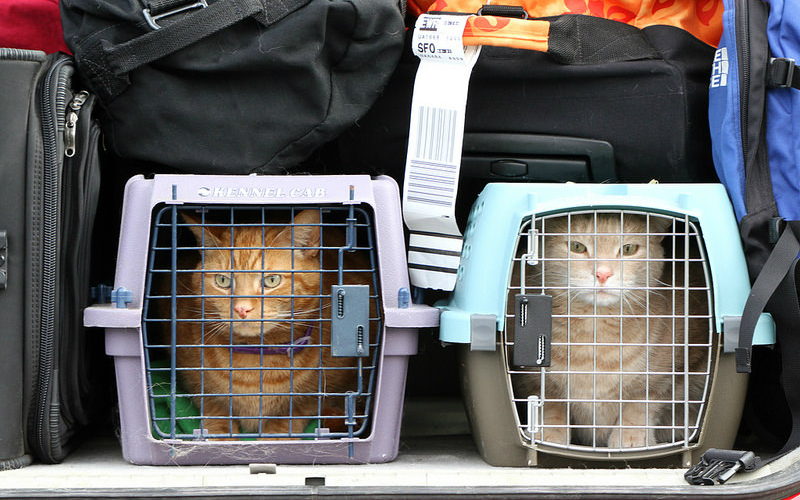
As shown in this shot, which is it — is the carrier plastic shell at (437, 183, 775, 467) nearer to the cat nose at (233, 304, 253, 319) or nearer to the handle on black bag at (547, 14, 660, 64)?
the handle on black bag at (547, 14, 660, 64)

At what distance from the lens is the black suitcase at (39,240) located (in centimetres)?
128

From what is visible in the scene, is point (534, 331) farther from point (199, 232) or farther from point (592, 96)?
point (199, 232)

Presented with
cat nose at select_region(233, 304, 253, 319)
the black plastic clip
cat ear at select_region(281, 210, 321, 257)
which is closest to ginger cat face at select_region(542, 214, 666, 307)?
the black plastic clip

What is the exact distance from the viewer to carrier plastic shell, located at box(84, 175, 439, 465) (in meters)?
1.31

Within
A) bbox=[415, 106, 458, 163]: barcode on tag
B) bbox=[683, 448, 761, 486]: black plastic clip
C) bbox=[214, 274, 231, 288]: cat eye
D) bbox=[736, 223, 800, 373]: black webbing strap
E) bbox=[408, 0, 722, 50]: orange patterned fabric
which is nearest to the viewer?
bbox=[683, 448, 761, 486]: black plastic clip

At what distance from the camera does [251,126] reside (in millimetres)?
1397

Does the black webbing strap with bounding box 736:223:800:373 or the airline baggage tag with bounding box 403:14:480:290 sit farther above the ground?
the airline baggage tag with bounding box 403:14:480:290

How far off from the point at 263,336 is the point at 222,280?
0.17 metres

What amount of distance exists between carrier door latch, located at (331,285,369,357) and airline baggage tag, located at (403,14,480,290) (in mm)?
148

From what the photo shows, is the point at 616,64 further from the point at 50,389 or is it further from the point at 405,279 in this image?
the point at 50,389

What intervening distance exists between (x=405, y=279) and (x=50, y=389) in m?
0.62

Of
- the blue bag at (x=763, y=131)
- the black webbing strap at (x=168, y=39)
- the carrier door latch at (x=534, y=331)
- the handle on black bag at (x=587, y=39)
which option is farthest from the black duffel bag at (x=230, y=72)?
the blue bag at (x=763, y=131)

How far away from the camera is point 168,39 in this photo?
51.6 inches

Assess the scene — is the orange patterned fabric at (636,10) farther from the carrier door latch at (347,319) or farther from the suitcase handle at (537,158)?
the carrier door latch at (347,319)
